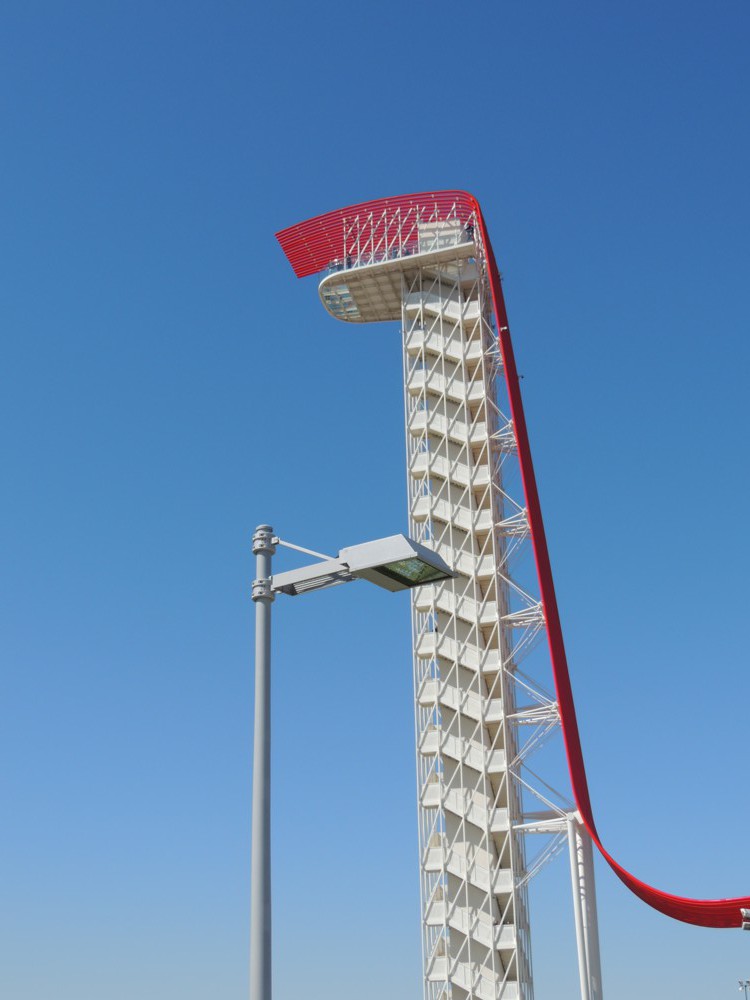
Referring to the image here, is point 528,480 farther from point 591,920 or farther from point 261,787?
point 261,787

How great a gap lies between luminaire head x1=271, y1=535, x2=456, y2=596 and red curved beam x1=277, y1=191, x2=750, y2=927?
32.7 m

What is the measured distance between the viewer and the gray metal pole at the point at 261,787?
37.1ft

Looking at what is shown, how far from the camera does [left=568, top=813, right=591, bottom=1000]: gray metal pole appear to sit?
4306 centimetres

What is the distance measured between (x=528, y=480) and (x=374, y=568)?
38723 mm

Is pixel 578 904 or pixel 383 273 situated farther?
pixel 383 273

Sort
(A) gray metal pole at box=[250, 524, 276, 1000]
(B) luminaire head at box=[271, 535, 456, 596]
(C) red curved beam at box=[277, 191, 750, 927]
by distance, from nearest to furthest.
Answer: (A) gray metal pole at box=[250, 524, 276, 1000]
(B) luminaire head at box=[271, 535, 456, 596]
(C) red curved beam at box=[277, 191, 750, 927]

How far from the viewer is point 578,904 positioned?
43906 millimetres

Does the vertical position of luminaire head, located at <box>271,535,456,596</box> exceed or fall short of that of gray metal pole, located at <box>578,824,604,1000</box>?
it exceeds it

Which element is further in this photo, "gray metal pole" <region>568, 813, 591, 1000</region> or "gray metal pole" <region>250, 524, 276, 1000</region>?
"gray metal pole" <region>568, 813, 591, 1000</region>

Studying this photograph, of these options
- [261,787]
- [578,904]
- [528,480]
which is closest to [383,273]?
[528,480]

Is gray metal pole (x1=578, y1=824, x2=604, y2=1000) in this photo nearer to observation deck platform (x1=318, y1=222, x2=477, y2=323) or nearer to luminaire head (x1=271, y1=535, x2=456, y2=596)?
observation deck platform (x1=318, y1=222, x2=477, y2=323)

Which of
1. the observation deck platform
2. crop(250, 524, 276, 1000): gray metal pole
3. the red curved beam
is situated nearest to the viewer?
→ crop(250, 524, 276, 1000): gray metal pole

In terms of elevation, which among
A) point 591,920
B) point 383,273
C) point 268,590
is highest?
point 383,273

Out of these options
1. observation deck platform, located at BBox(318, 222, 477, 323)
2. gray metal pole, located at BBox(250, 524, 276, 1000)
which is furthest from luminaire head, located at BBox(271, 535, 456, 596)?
observation deck platform, located at BBox(318, 222, 477, 323)
